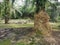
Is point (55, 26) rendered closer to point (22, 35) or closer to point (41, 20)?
point (41, 20)

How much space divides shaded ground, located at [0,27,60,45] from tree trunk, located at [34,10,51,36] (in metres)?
0.10

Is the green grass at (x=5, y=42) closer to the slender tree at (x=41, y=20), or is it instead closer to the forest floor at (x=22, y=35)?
the forest floor at (x=22, y=35)

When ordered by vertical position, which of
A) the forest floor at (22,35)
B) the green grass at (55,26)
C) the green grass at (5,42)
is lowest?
the green grass at (5,42)

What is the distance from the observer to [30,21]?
→ 2.55m

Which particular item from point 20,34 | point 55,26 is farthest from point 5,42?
point 55,26

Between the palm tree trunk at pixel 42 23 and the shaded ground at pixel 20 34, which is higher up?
the palm tree trunk at pixel 42 23

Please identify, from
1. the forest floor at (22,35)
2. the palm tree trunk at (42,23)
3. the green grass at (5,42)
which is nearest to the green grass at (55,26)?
the forest floor at (22,35)

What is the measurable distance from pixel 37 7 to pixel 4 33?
686 mm

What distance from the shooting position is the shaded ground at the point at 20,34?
7.68 ft

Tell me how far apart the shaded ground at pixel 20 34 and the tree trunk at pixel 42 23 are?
0.10 m

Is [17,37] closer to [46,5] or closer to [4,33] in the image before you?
[4,33]

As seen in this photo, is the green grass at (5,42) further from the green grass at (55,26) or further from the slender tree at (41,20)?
the green grass at (55,26)

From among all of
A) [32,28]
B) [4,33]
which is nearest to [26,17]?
[32,28]

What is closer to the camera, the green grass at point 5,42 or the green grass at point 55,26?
the green grass at point 5,42
